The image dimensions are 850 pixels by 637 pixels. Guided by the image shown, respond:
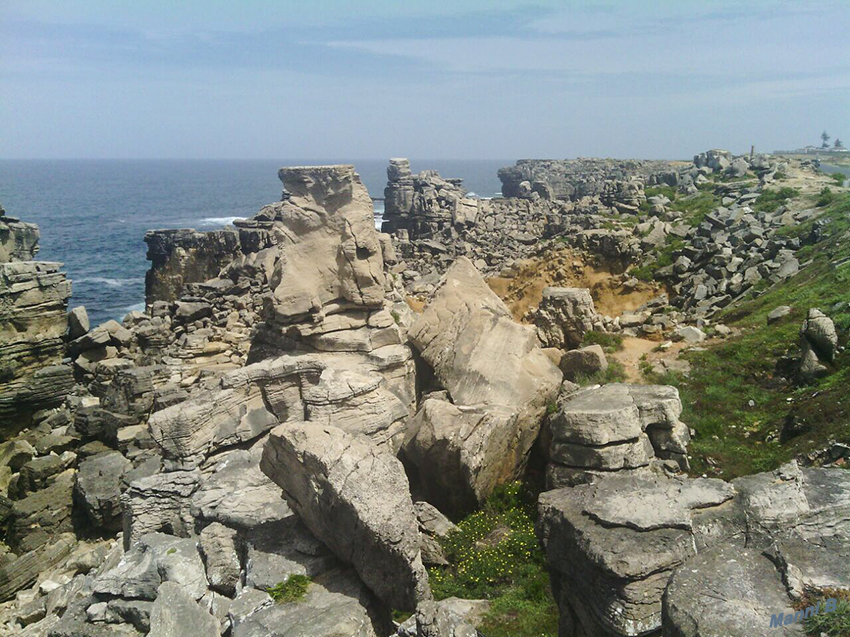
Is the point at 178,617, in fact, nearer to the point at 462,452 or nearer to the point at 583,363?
the point at 462,452

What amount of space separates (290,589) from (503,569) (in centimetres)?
333

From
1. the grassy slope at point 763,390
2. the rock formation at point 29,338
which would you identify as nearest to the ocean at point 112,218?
the rock formation at point 29,338

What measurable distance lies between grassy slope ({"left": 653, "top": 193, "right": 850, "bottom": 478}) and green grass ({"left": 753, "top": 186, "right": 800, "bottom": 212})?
1223 cm

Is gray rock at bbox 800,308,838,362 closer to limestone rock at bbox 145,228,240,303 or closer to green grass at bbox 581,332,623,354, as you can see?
green grass at bbox 581,332,623,354

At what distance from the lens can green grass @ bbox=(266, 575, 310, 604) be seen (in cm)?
795

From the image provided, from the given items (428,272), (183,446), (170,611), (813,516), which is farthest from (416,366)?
(428,272)

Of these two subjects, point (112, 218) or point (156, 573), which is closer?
point (156, 573)

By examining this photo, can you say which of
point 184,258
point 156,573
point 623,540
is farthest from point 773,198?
point 184,258

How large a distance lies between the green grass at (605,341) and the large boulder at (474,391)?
3387 mm

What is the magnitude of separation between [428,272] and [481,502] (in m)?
29.7

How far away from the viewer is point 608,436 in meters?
9.65

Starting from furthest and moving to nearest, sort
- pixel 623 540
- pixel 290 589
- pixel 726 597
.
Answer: pixel 290 589 → pixel 623 540 → pixel 726 597

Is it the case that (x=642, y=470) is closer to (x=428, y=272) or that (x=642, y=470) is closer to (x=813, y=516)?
(x=813, y=516)

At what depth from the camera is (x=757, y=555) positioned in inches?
232
